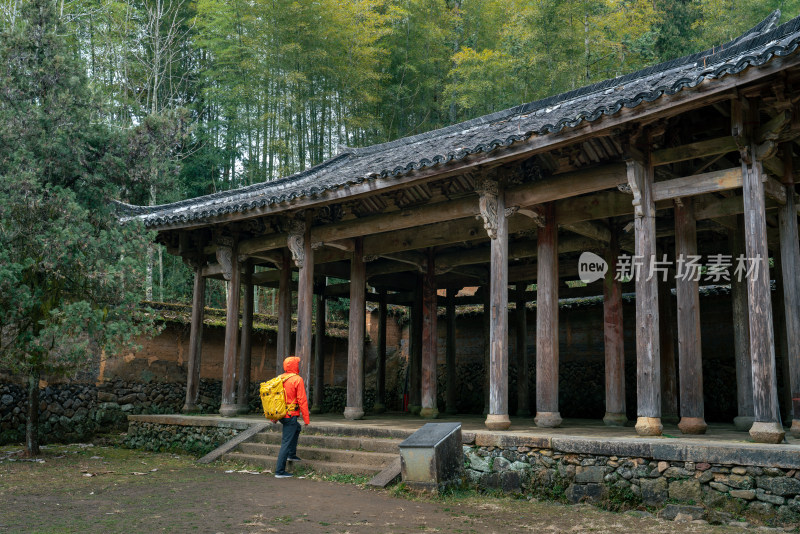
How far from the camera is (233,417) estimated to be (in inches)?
439

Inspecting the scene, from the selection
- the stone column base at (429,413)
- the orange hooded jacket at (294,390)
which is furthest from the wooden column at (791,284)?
the stone column base at (429,413)

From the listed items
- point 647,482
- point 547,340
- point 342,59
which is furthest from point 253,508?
point 342,59

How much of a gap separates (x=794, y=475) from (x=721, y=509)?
624 millimetres

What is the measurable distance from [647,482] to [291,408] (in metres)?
4.06

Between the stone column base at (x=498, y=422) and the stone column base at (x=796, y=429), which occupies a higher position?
the stone column base at (x=796, y=429)

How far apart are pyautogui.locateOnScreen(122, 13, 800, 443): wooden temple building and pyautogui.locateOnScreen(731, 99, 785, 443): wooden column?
0.6 inches

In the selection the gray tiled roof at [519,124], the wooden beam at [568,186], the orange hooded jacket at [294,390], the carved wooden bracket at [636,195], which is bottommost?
the orange hooded jacket at [294,390]

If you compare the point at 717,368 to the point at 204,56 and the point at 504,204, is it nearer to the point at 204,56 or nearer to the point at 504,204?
the point at 504,204

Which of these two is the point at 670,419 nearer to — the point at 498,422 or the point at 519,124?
the point at 498,422

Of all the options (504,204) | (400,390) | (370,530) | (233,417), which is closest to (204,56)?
(400,390)

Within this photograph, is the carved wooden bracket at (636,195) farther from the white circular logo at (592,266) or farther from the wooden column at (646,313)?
the white circular logo at (592,266)

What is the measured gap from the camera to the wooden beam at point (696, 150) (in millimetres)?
6574

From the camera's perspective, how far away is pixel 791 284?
6.69 meters

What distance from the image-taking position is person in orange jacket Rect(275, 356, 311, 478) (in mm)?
7934
